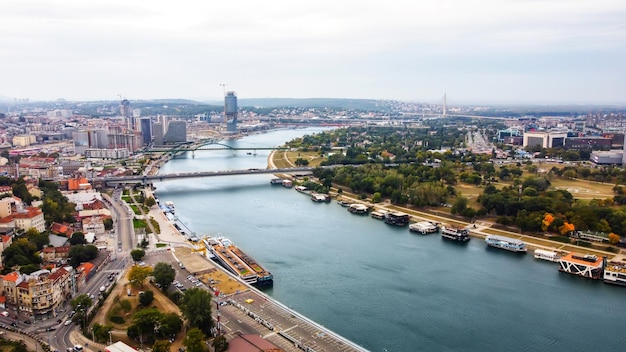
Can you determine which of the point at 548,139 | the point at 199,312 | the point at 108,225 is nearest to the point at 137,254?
the point at 108,225

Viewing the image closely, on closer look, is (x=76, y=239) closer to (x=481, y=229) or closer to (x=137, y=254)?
(x=137, y=254)

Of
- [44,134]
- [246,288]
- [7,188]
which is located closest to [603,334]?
[246,288]

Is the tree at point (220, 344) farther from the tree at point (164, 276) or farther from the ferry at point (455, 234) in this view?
the ferry at point (455, 234)

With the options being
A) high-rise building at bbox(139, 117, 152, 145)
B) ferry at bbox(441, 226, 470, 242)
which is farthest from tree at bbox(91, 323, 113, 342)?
high-rise building at bbox(139, 117, 152, 145)

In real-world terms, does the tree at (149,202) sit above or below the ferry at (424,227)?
above

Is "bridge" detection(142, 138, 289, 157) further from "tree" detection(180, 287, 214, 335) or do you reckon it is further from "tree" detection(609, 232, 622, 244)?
"tree" detection(180, 287, 214, 335)

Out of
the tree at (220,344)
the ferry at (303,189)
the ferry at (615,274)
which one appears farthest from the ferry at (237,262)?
the ferry at (303,189)
